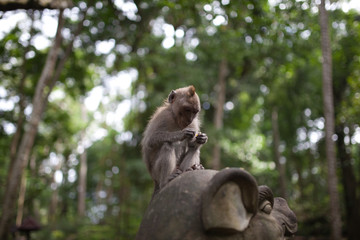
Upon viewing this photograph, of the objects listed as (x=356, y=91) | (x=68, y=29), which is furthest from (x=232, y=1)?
(x=68, y=29)

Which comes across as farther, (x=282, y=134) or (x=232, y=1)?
(x=282, y=134)

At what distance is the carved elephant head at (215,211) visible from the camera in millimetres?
2848

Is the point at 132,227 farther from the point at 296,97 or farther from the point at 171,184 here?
the point at 171,184

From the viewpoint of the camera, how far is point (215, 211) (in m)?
2.83

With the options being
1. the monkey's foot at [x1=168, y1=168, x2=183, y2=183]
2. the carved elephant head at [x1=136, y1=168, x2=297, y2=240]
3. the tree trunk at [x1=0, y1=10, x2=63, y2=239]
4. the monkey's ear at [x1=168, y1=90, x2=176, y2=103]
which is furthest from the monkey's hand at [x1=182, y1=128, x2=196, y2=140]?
the tree trunk at [x1=0, y1=10, x2=63, y2=239]

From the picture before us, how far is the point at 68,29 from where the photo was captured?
577 inches

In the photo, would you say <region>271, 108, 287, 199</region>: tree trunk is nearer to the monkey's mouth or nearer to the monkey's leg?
the monkey's mouth

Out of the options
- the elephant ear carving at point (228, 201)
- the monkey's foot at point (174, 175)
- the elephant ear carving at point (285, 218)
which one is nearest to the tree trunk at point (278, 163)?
the monkey's foot at point (174, 175)

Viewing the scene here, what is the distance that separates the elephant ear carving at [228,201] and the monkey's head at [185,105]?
1804mm

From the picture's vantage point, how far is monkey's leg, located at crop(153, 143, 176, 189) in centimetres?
446

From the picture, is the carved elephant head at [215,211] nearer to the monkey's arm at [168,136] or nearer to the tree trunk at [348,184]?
the monkey's arm at [168,136]

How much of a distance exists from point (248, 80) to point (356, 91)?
26.5 feet

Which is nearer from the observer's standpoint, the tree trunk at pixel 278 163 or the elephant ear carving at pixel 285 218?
the elephant ear carving at pixel 285 218

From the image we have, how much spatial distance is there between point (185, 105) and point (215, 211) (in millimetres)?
1991
